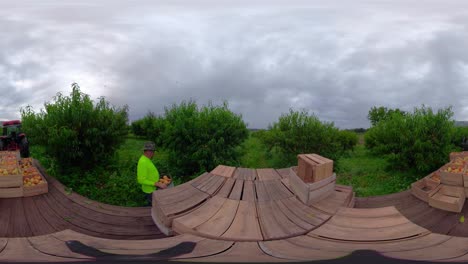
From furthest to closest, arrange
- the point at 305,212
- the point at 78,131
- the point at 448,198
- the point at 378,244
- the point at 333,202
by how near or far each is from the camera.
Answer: the point at 78,131 → the point at 448,198 → the point at 333,202 → the point at 305,212 → the point at 378,244

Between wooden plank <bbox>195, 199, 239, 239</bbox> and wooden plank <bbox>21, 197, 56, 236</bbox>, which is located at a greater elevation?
wooden plank <bbox>195, 199, 239, 239</bbox>

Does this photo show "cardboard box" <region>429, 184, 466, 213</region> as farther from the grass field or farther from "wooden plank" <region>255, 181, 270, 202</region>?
the grass field

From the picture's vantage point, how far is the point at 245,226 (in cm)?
301

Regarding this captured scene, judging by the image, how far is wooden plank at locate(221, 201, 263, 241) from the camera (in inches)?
110

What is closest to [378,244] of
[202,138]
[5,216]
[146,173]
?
[146,173]

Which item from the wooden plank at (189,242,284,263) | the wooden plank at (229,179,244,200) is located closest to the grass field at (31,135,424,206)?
the wooden plank at (229,179,244,200)

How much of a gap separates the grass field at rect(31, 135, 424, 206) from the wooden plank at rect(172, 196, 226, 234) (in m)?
3.04

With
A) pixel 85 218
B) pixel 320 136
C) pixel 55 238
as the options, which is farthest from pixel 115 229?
pixel 320 136

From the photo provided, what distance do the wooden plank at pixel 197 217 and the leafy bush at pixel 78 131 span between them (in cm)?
458

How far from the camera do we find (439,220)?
356 cm

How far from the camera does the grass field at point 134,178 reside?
671 cm

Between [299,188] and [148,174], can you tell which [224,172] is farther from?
[299,188]

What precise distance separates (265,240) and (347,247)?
0.63 m

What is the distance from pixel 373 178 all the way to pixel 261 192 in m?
6.33
